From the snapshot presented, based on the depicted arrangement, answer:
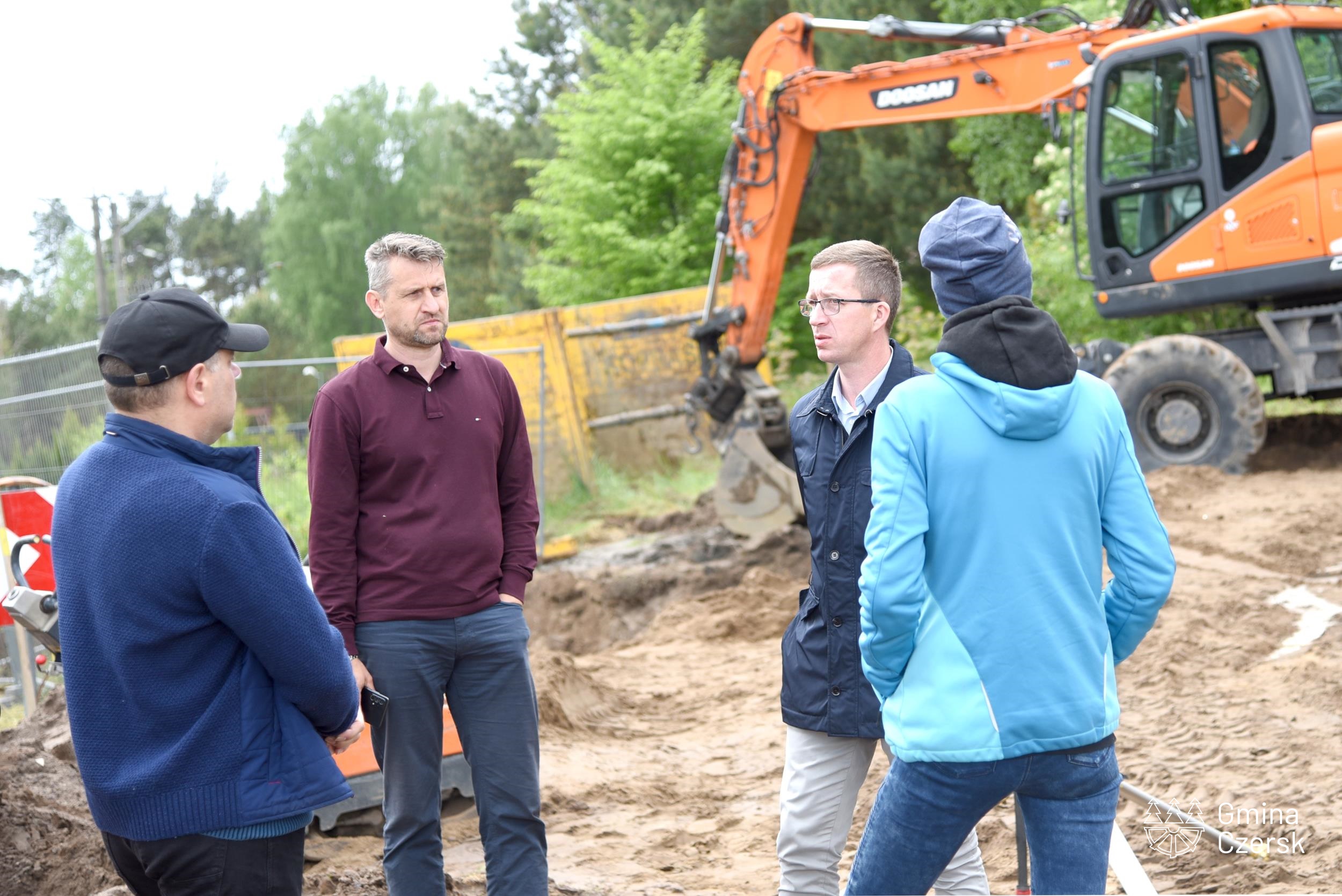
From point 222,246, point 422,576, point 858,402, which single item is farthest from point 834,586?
point 222,246

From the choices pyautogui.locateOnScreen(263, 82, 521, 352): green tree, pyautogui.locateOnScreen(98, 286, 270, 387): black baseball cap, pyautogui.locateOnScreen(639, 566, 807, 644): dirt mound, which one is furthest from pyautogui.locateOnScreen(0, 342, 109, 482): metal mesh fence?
pyautogui.locateOnScreen(263, 82, 521, 352): green tree

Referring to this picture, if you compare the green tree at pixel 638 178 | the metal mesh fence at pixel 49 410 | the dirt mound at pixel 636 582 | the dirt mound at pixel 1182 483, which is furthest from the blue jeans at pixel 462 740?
the green tree at pixel 638 178

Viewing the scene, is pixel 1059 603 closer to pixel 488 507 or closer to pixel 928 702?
pixel 928 702

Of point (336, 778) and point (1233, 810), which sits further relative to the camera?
point (1233, 810)

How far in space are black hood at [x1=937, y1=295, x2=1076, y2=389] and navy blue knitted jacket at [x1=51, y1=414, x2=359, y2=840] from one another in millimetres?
1402

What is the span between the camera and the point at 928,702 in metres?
2.34

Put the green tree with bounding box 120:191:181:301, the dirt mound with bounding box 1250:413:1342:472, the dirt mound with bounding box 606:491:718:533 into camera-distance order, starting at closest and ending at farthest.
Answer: the dirt mound with bounding box 1250:413:1342:472 < the dirt mound with bounding box 606:491:718:533 < the green tree with bounding box 120:191:181:301

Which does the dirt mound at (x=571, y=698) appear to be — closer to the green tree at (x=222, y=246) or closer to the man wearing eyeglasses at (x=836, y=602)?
the man wearing eyeglasses at (x=836, y=602)

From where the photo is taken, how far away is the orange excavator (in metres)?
9.81

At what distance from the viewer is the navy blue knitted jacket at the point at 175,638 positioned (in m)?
2.44

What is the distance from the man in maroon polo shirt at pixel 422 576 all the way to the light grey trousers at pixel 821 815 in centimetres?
87

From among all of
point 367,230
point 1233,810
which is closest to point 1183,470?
point 1233,810

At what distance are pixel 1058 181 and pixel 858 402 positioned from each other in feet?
48.1

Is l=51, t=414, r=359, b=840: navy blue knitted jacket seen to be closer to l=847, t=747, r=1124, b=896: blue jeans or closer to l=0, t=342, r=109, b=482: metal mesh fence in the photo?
l=847, t=747, r=1124, b=896: blue jeans
